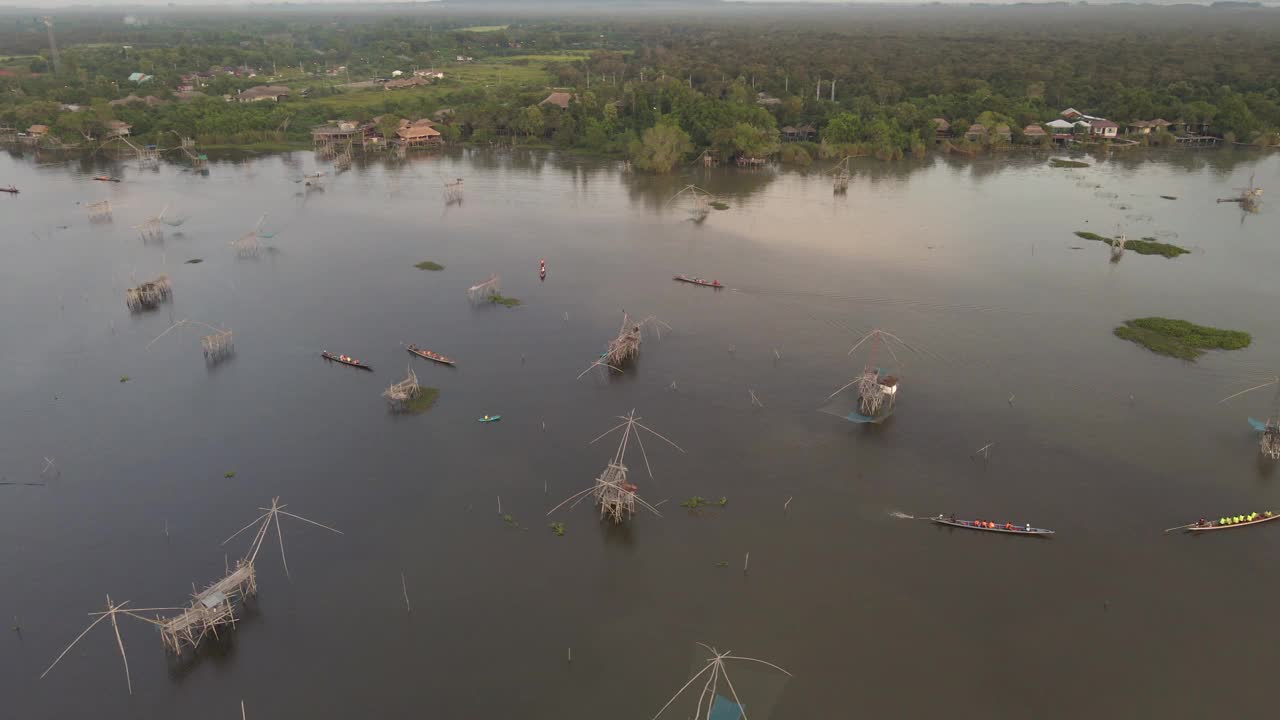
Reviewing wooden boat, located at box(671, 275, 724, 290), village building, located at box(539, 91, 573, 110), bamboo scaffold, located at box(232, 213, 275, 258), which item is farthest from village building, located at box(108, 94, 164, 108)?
wooden boat, located at box(671, 275, 724, 290)

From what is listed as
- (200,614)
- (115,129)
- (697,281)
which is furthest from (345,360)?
(115,129)

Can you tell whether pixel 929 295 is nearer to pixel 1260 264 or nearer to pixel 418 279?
pixel 1260 264

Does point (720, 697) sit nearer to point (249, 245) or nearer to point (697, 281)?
point (697, 281)

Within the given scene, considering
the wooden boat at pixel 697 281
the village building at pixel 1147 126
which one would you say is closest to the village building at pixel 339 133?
the wooden boat at pixel 697 281

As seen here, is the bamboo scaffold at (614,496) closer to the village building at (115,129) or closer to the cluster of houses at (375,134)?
the cluster of houses at (375,134)

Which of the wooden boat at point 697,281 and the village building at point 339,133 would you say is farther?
the village building at point 339,133

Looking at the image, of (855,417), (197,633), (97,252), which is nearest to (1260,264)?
(855,417)

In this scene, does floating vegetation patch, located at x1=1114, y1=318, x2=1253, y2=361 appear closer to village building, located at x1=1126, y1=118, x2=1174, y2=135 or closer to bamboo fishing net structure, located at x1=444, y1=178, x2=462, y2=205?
bamboo fishing net structure, located at x1=444, y1=178, x2=462, y2=205
